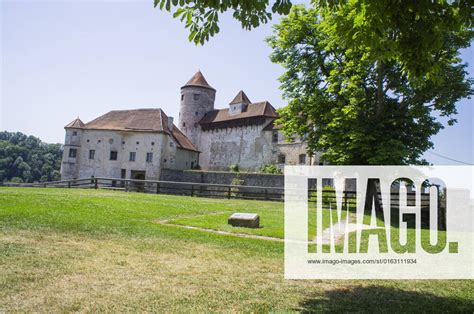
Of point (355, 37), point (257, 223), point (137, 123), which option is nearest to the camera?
point (355, 37)

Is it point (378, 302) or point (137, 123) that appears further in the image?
point (137, 123)

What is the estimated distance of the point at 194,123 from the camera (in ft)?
186

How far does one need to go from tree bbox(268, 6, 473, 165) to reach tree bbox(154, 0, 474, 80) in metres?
11.7

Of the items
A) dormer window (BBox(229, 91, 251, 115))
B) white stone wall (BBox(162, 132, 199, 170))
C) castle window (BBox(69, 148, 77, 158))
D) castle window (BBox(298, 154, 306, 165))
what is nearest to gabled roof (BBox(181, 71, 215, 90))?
dormer window (BBox(229, 91, 251, 115))

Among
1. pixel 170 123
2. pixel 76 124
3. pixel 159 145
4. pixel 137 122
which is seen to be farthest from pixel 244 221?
pixel 76 124

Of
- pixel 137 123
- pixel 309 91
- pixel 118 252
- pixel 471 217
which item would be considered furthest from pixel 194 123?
pixel 118 252

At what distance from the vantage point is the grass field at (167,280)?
4023 millimetres

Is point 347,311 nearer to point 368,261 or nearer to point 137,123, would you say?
point 368,261

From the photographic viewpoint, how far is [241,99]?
5297cm

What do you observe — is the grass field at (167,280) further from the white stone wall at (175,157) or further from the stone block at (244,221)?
the white stone wall at (175,157)

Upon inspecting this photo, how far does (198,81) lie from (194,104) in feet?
13.6

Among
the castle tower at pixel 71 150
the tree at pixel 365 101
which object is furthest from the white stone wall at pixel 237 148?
the tree at pixel 365 101

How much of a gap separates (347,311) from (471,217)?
11.6 m

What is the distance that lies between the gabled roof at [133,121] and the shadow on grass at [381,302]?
1489 inches
